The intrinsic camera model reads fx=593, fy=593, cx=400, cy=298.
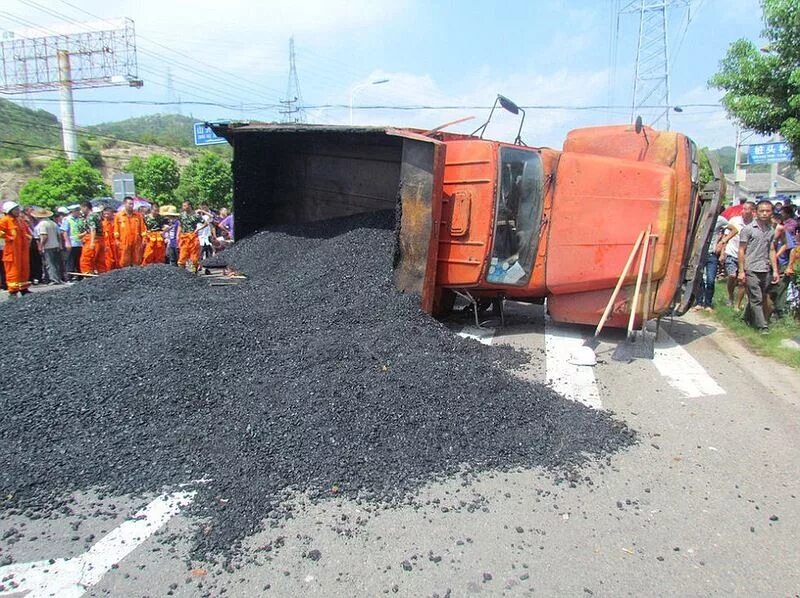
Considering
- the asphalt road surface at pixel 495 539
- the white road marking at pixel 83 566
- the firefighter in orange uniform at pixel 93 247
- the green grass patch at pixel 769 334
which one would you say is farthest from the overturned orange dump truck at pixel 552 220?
the firefighter in orange uniform at pixel 93 247

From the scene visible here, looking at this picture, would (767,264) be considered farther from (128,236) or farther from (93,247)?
(93,247)

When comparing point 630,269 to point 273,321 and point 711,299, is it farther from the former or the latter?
point 711,299

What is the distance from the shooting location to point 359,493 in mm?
3326

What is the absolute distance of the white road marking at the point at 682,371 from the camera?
5324 mm

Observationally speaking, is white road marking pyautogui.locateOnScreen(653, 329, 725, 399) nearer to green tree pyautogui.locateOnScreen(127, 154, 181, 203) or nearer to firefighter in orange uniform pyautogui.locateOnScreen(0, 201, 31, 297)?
firefighter in orange uniform pyautogui.locateOnScreen(0, 201, 31, 297)

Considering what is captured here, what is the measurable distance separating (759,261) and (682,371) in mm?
2726

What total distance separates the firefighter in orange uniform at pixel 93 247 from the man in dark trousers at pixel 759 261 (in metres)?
11.2

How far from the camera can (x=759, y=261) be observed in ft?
24.8

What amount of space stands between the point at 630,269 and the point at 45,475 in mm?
5408

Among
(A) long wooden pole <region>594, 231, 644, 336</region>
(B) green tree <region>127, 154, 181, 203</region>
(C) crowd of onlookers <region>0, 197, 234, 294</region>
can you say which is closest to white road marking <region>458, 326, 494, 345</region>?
(A) long wooden pole <region>594, 231, 644, 336</region>

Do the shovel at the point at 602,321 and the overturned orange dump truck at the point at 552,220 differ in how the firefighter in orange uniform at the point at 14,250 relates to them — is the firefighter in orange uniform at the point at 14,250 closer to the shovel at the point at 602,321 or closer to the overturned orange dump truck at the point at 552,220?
the overturned orange dump truck at the point at 552,220

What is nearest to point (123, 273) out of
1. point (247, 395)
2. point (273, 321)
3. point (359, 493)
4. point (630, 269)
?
point (273, 321)

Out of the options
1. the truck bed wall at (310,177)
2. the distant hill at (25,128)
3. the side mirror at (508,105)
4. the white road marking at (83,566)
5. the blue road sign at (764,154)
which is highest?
the distant hill at (25,128)

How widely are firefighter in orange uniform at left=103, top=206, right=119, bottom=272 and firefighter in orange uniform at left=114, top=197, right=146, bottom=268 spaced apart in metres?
0.13
